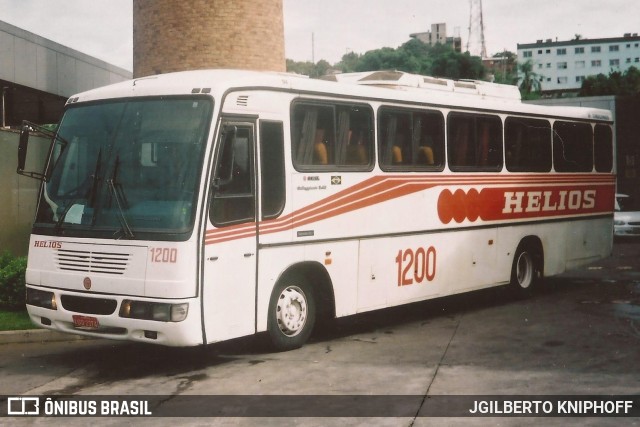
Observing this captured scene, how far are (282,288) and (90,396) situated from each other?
267 cm

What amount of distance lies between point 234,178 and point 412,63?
92410 millimetres

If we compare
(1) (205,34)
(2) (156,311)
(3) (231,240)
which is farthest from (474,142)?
(1) (205,34)

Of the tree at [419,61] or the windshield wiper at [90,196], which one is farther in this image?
the tree at [419,61]

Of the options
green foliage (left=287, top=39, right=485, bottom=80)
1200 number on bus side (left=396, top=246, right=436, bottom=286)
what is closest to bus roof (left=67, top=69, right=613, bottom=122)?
1200 number on bus side (left=396, top=246, right=436, bottom=286)

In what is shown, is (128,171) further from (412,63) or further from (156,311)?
(412,63)

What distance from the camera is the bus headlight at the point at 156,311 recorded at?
8859 millimetres

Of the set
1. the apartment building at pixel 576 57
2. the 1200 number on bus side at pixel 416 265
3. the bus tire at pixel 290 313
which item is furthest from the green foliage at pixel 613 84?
the bus tire at pixel 290 313

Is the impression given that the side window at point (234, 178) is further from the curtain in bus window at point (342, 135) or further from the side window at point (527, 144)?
the side window at point (527, 144)

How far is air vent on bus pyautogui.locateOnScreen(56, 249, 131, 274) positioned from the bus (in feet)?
0.05

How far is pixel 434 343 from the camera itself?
10.9 meters

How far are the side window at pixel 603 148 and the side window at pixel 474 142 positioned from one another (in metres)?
3.34

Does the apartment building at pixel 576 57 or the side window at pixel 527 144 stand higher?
the apartment building at pixel 576 57

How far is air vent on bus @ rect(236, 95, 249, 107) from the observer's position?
975cm

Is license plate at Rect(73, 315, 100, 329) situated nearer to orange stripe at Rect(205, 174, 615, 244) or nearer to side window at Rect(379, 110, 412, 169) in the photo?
orange stripe at Rect(205, 174, 615, 244)
